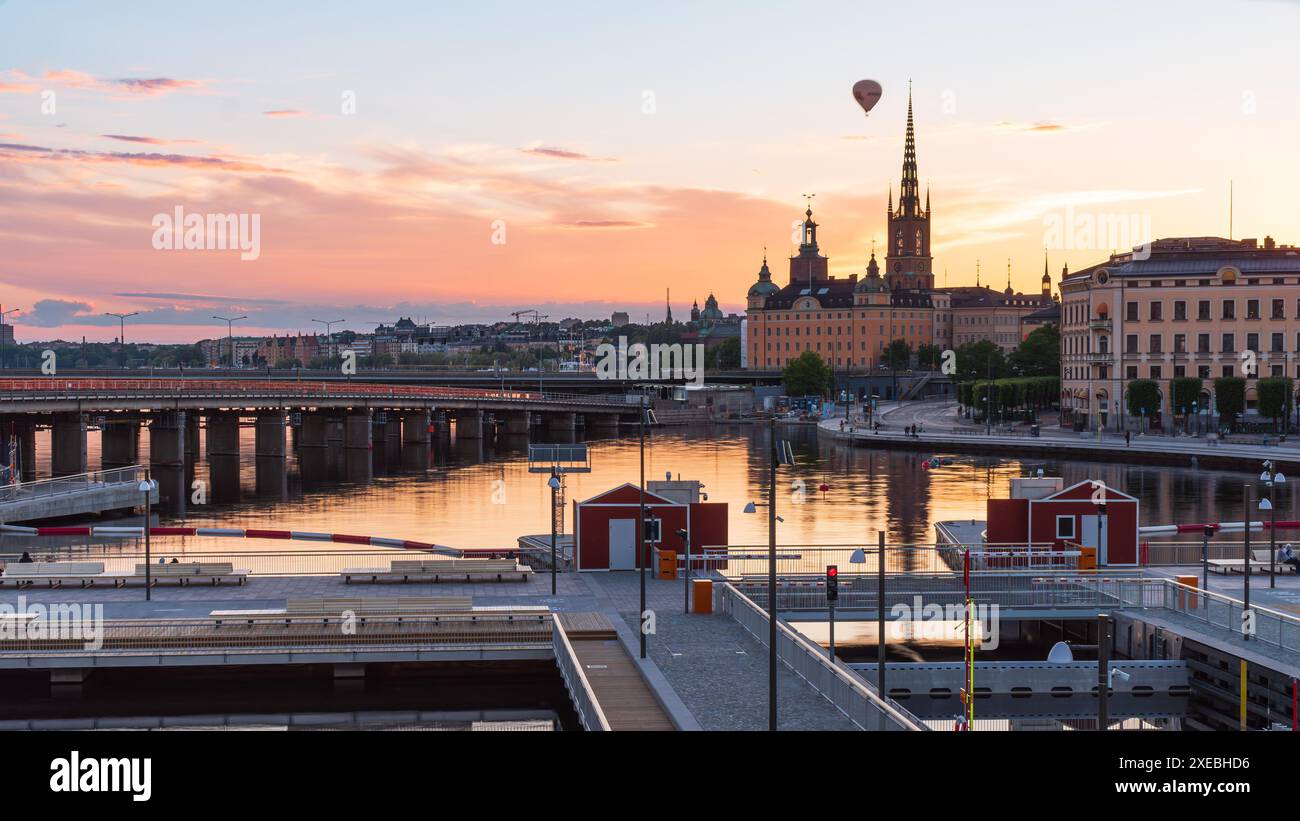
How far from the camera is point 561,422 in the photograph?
11706cm

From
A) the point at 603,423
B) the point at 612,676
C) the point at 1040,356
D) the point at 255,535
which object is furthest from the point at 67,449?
the point at 1040,356

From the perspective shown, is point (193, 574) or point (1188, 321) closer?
point (193, 574)

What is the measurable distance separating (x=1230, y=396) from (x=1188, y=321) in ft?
21.0

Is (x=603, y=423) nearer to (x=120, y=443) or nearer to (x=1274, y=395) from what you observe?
(x=120, y=443)

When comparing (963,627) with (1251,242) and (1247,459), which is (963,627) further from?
(1251,242)

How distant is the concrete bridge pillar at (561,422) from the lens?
4481 inches

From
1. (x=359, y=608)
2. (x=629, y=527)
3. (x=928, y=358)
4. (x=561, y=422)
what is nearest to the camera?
(x=359, y=608)

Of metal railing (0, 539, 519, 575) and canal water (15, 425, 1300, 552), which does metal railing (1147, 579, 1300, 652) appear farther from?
canal water (15, 425, 1300, 552)

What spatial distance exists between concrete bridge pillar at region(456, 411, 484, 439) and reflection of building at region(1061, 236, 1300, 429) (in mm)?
43633

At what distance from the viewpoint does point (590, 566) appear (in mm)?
32625

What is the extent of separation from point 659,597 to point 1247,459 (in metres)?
53.3

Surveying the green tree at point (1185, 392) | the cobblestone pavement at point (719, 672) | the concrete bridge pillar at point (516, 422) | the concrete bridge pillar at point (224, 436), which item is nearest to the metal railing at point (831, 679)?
the cobblestone pavement at point (719, 672)
